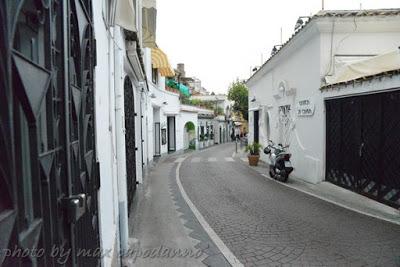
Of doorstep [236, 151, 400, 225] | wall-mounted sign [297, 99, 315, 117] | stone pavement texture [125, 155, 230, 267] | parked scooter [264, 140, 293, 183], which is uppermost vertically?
wall-mounted sign [297, 99, 315, 117]

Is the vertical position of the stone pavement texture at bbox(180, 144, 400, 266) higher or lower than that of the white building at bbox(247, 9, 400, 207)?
lower

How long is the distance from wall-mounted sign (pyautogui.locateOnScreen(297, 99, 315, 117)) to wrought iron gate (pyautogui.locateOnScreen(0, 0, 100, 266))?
374 inches

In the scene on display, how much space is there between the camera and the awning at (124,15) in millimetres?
4669

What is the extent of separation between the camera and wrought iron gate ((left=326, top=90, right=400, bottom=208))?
7.47 meters

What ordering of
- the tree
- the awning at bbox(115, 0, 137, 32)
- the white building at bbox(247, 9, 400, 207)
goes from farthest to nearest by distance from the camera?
the tree, the white building at bbox(247, 9, 400, 207), the awning at bbox(115, 0, 137, 32)

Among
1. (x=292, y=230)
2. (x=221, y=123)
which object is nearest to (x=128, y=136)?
(x=292, y=230)

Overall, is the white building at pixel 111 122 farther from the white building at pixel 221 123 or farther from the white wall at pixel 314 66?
the white building at pixel 221 123

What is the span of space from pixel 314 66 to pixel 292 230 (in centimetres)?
621

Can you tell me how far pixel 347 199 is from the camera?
27.7 feet

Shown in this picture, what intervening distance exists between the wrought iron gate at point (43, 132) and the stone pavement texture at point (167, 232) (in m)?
2.70

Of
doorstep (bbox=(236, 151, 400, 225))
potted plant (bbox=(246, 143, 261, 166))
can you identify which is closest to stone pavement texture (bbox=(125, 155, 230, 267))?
doorstep (bbox=(236, 151, 400, 225))

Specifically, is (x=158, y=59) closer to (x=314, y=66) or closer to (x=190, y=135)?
(x=314, y=66)

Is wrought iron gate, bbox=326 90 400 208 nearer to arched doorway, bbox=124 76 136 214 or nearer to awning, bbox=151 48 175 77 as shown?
arched doorway, bbox=124 76 136 214

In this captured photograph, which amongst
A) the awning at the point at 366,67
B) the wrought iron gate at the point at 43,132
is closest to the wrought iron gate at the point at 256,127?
the awning at the point at 366,67
